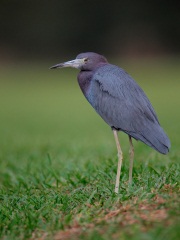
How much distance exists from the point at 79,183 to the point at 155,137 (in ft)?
3.66

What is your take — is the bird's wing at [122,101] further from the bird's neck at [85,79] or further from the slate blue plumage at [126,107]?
the bird's neck at [85,79]

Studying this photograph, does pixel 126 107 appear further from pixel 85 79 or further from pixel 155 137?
pixel 85 79

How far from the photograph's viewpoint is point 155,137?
5383mm

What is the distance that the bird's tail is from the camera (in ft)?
17.5

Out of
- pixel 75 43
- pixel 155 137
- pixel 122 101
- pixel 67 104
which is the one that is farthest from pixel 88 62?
pixel 75 43

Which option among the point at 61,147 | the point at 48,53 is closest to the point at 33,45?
the point at 48,53

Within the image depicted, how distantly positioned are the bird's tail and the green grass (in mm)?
263

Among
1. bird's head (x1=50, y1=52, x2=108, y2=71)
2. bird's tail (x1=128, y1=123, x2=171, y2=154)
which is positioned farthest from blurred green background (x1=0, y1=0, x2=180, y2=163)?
bird's tail (x1=128, y1=123, x2=171, y2=154)

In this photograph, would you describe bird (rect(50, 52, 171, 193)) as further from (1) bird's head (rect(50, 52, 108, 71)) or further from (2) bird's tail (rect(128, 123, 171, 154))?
(1) bird's head (rect(50, 52, 108, 71))

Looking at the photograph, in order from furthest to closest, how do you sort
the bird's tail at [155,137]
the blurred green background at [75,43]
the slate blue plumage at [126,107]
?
the blurred green background at [75,43] < the slate blue plumage at [126,107] < the bird's tail at [155,137]

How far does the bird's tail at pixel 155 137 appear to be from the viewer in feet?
17.5

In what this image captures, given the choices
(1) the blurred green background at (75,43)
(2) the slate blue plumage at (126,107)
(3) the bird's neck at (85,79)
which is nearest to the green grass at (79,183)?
(2) the slate blue plumage at (126,107)

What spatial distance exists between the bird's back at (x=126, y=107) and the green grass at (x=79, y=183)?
0.40 m

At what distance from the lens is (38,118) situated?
14.8 m
